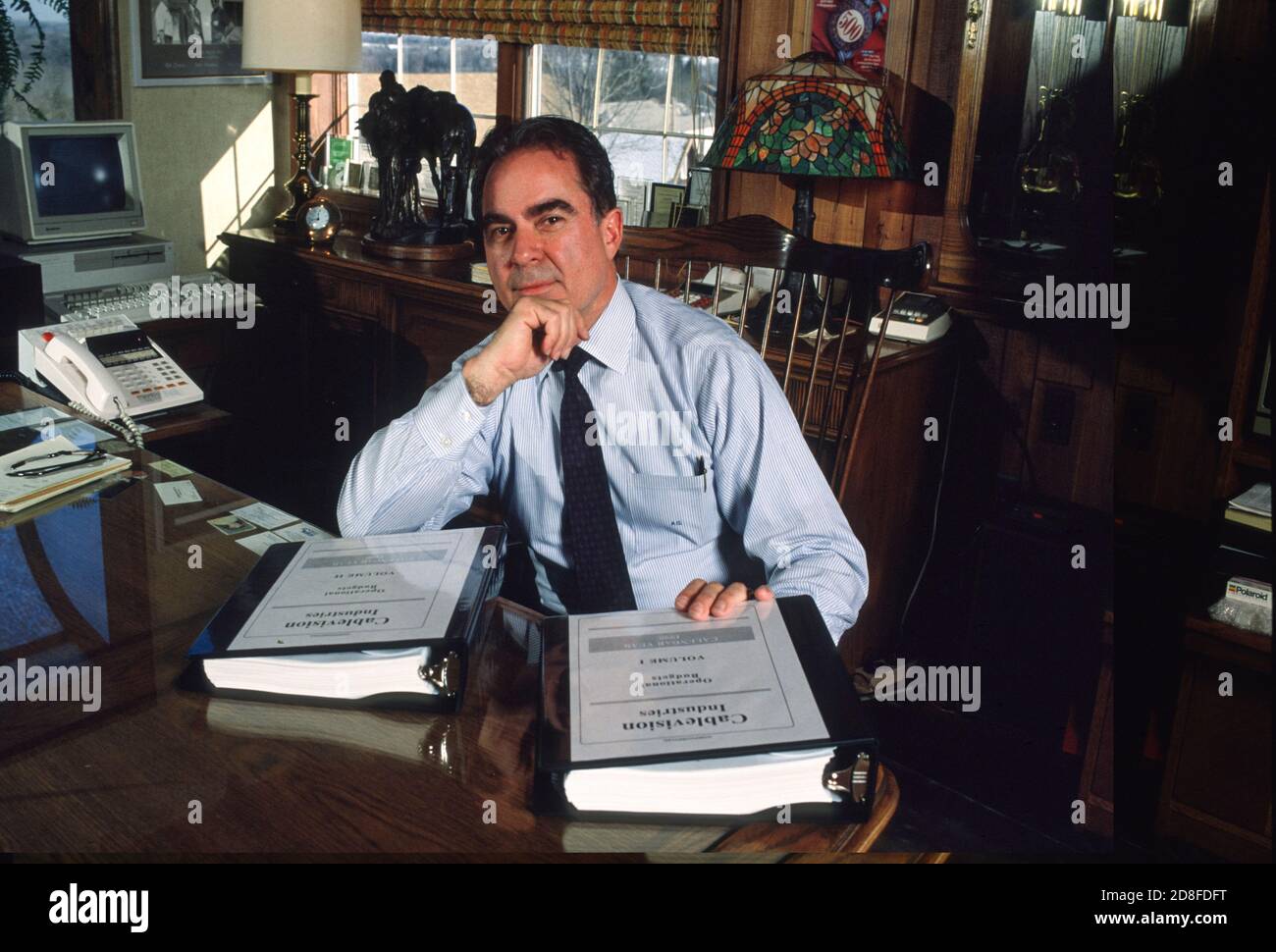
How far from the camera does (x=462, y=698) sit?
107 centimetres

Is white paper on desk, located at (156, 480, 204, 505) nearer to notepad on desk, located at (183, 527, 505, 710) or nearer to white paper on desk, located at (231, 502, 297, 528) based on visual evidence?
white paper on desk, located at (231, 502, 297, 528)

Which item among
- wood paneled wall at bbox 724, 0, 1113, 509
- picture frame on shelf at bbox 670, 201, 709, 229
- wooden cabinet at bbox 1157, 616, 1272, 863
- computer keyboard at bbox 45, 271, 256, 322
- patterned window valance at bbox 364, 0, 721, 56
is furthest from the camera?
computer keyboard at bbox 45, 271, 256, 322

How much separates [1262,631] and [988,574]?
64cm

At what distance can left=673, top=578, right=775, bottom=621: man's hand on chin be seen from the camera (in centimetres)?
106

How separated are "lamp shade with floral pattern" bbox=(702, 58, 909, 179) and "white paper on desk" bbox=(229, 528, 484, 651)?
124 centimetres

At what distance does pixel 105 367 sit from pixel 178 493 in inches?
25.0

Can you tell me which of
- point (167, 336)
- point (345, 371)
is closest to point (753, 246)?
point (345, 371)

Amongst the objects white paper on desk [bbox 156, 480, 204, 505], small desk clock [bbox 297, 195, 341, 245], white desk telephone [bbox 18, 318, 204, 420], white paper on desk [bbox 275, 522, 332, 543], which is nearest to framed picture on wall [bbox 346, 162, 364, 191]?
small desk clock [bbox 297, 195, 341, 245]

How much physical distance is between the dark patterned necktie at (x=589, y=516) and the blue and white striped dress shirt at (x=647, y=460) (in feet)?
0.14

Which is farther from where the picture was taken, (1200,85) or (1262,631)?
(1200,85)

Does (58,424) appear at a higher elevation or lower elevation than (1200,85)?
lower

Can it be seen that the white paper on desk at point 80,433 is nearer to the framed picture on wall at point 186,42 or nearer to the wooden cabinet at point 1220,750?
the wooden cabinet at point 1220,750

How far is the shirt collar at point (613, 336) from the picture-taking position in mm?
1592
